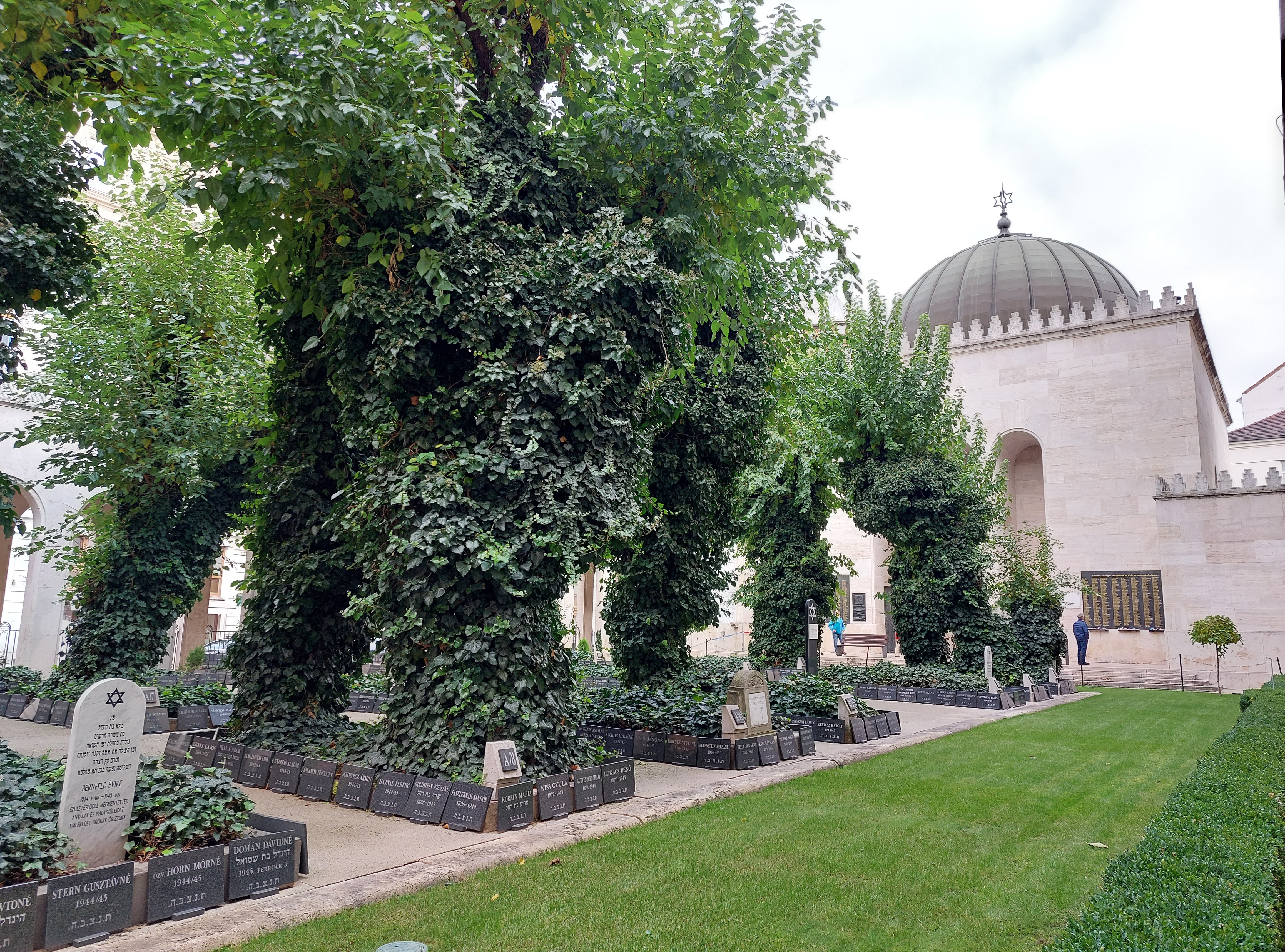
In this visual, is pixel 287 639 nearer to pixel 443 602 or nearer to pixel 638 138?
pixel 443 602

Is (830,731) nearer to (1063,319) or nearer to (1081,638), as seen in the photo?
(1081,638)

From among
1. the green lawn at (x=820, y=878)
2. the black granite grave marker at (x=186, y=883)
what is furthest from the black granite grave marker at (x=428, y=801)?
the black granite grave marker at (x=186, y=883)

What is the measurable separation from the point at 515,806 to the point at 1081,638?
30.1 metres

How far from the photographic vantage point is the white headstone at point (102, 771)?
5.27 meters

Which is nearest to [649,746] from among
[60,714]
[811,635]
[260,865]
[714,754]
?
[714,754]

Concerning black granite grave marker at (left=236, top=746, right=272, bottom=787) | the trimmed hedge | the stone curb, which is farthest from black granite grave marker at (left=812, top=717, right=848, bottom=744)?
black granite grave marker at (left=236, top=746, right=272, bottom=787)

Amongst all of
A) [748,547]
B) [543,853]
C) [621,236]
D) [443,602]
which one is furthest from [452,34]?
[748,547]

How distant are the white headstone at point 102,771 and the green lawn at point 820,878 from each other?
61.6 inches

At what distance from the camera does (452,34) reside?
9539mm

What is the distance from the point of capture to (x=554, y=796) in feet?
26.1

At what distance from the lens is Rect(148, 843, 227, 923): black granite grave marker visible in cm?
503

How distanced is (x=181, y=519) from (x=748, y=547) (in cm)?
1617

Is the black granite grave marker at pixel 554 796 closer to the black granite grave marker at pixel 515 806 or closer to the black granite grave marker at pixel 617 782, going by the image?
the black granite grave marker at pixel 515 806

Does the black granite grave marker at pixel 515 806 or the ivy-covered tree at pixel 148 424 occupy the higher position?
the ivy-covered tree at pixel 148 424
